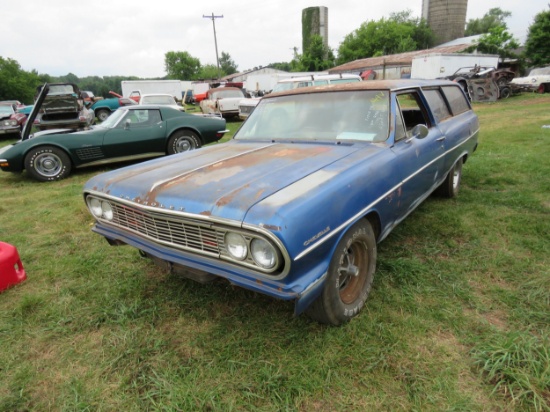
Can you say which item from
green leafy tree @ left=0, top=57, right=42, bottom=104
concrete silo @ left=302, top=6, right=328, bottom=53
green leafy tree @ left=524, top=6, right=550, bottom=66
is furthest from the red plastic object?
concrete silo @ left=302, top=6, right=328, bottom=53

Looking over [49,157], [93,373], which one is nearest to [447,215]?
[93,373]

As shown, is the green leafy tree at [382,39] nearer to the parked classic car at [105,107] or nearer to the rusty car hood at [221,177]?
the parked classic car at [105,107]

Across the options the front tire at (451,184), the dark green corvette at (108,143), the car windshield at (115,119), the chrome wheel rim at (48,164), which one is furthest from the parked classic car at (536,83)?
the chrome wheel rim at (48,164)

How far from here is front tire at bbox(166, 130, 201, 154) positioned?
23.5ft

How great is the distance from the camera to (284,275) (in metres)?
1.67

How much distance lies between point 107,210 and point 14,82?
50.0 meters

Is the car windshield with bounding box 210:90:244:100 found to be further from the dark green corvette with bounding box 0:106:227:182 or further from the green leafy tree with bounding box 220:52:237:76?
the green leafy tree with bounding box 220:52:237:76

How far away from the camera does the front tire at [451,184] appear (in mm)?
4105

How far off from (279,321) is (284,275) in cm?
78

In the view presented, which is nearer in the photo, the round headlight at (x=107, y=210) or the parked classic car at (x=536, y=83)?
the round headlight at (x=107, y=210)

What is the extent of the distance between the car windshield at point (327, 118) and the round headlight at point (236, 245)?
4.63ft

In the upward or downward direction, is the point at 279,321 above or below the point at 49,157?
below

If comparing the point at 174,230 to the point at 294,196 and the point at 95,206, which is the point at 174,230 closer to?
the point at 294,196

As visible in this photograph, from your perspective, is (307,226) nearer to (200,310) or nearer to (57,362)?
(200,310)
